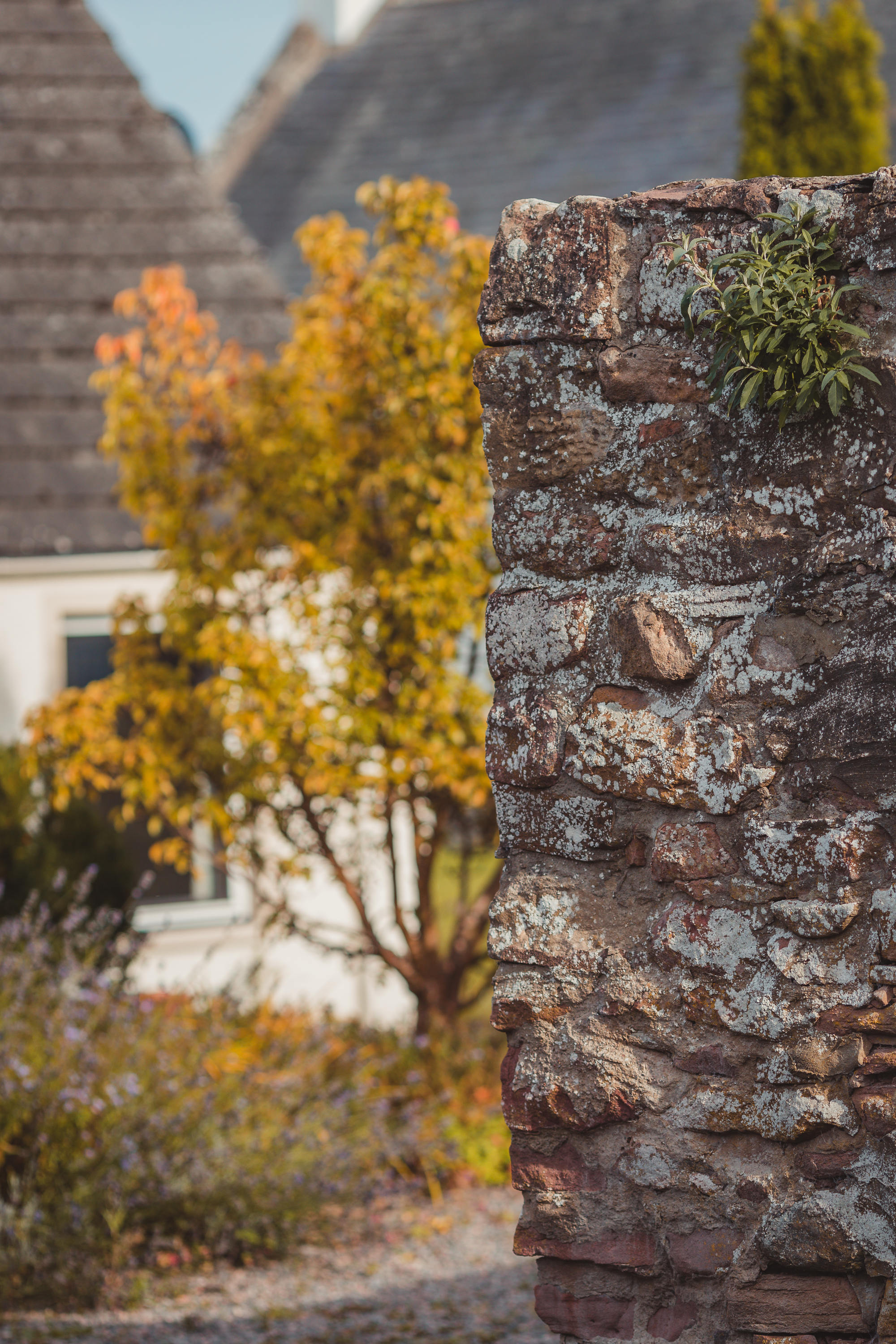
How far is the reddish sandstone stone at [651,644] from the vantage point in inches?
90.7

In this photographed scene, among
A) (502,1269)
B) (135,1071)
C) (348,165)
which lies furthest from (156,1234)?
(348,165)

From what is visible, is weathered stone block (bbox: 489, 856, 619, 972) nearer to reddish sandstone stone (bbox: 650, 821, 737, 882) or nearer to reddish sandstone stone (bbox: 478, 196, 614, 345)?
reddish sandstone stone (bbox: 650, 821, 737, 882)

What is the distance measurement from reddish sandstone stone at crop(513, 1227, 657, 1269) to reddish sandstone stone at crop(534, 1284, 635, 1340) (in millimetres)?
75

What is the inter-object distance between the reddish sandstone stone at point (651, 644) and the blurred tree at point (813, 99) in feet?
23.6

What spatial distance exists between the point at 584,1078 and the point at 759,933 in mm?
410

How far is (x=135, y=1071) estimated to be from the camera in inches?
166

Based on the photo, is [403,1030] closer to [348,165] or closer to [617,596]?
[617,596]

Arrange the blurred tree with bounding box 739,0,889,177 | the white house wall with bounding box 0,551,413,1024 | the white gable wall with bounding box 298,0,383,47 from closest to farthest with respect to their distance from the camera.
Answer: the white house wall with bounding box 0,551,413,1024 < the blurred tree with bounding box 739,0,889,177 < the white gable wall with bounding box 298,0,383,47

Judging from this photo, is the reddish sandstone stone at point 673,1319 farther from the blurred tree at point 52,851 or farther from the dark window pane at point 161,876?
the dark window pane at point 161,876

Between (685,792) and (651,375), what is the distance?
29.3 inches

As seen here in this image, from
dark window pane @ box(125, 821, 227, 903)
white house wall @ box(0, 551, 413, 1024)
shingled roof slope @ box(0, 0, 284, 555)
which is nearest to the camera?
white house wall @ box(0, 551, 413, 1024)

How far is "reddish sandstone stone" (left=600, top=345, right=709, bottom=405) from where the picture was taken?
232 cm

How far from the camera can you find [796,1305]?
2217mm

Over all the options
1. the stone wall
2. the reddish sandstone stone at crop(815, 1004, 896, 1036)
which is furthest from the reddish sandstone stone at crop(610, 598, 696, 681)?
the reddish sandstone stone at crop(815, 1004, 896, 1036)
